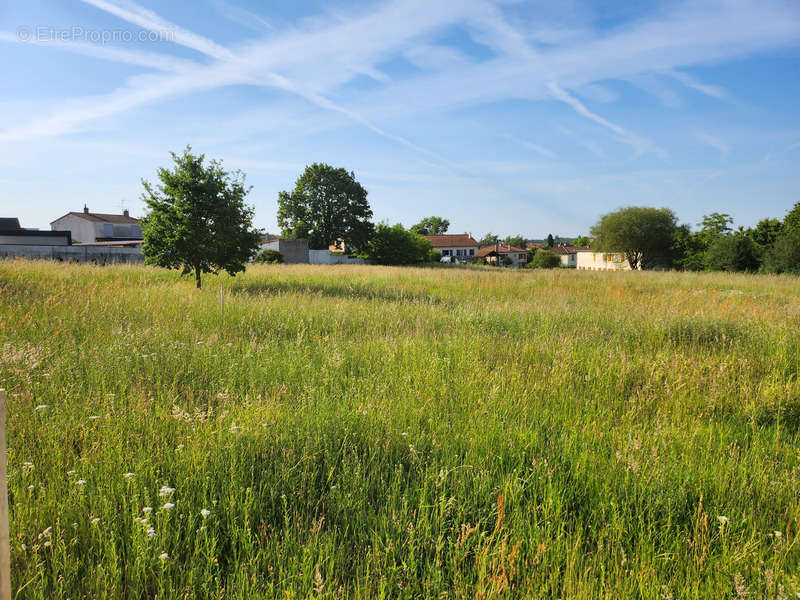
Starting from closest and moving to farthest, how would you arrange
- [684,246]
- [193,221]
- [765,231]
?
[193,221], [765,231], [684,246]

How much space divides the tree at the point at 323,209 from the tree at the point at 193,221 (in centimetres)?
3594

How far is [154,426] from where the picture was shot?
344 cm

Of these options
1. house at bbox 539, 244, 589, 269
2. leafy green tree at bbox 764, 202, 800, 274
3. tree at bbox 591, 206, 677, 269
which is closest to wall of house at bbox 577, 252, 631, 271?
tree at bbox 591, 206, 677, 269

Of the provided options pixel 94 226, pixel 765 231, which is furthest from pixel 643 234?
pixel 94 226

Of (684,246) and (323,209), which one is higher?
(323,209)

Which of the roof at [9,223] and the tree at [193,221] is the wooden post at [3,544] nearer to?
the tree at [193,221]

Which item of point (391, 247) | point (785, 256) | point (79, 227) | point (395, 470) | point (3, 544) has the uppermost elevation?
point (79, 227)

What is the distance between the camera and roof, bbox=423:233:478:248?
329 ft

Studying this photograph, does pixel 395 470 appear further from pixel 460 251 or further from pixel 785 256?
pixel 460 251

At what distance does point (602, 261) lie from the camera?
6975 centimetres

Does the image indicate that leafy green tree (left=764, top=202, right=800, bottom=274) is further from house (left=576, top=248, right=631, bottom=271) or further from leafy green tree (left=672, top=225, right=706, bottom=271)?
leafy green tree (left=672, top=225, right=706, bottom=271)

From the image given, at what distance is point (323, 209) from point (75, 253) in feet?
82.9

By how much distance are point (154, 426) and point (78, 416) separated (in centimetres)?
72

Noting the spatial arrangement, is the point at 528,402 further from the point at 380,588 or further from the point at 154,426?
the point at 154,426
